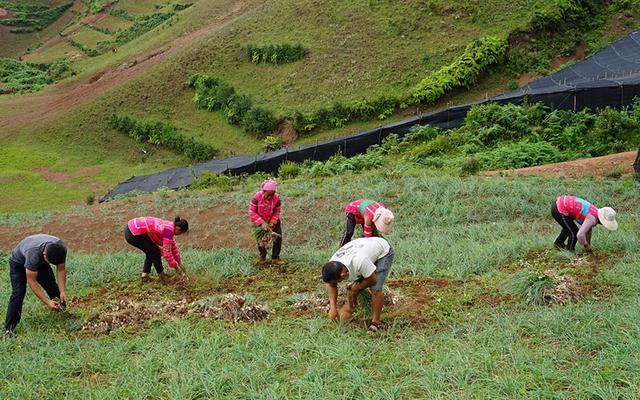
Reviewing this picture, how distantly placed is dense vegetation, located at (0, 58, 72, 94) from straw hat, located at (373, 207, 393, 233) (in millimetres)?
42861

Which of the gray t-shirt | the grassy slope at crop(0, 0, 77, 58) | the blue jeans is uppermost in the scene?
the grassy slope at crop(0, 0, 77, 58)

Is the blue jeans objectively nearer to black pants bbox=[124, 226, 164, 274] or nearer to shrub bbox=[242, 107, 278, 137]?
black pants bbox=[124, 226, 164, 274]

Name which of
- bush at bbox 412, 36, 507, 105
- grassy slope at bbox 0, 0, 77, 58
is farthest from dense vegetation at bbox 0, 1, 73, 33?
bush at bbox 412, 36, 507, 105

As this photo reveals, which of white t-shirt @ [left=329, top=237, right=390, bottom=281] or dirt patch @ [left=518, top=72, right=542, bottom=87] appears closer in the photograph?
white t-shirt @ [left=329, top=237, right=390, bottom=281]

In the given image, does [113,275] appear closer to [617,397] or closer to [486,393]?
[486,393]

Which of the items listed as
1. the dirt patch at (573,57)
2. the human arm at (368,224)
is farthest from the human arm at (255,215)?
the dirt patch at (573,57)

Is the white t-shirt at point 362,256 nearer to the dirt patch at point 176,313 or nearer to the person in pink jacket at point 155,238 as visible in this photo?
the dirt patch at point 176,313

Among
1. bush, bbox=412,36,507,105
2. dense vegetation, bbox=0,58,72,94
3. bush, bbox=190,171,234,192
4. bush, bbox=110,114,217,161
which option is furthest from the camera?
dense vegetation, bbox=0,58,72,94

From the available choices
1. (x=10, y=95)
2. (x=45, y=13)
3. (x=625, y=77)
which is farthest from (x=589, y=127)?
(x=45, y=13)

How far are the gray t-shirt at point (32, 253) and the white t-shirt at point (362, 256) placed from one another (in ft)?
10.7

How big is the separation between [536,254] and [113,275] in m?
6.44

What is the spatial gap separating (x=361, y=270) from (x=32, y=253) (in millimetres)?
3780

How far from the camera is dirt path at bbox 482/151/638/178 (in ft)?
46.6

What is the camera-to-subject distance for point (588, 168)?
14.6 m
